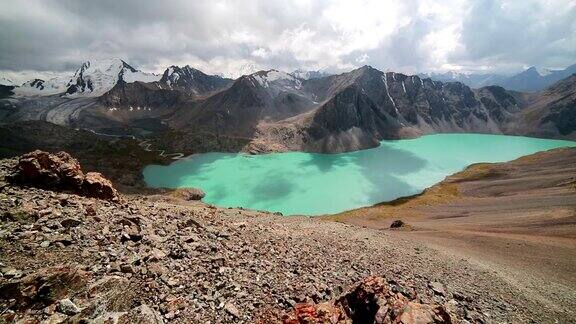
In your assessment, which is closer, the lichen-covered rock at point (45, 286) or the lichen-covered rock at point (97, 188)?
the lichen-covered rock at point (45, 286)

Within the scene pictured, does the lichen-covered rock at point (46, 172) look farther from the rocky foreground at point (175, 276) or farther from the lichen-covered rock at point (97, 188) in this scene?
the lichen-covered rock at point (97, 188)

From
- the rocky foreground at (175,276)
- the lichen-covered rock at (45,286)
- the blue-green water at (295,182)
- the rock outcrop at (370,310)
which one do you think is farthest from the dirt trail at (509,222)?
the lichen-covered rock at (45,286)

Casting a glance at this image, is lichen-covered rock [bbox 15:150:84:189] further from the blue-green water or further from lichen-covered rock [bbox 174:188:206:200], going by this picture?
lichen-covered rock [bbox 174:188:206:200]

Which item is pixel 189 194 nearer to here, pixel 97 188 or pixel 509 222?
pixel 97 188

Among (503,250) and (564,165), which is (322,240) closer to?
(503,250)

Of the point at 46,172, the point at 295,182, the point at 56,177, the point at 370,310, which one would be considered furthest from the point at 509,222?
the point at 295,182
